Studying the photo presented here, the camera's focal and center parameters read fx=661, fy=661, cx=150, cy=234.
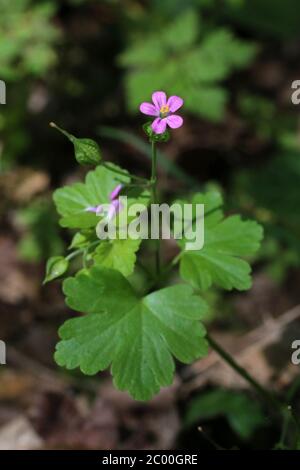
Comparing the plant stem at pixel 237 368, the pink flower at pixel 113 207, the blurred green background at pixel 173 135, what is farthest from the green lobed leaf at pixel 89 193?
the blurred green background at pixel 173 135

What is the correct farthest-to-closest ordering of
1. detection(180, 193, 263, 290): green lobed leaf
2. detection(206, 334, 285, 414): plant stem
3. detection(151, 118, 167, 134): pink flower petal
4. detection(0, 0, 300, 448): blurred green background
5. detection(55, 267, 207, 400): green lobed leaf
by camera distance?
1. detection(0, 0, 300, 448): blurred green background
2. detection(206, 334, 285, 414): plant stem
3. detection(180, 193, 263, 290): green lobed leaf
4. detection(55, 267, 207, 400): green lobed leaf
5. detection(151, 118, 167, 134): pink flower petal

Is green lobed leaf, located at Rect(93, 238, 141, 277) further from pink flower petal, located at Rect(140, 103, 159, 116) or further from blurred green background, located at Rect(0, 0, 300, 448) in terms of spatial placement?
blurred green background, located at Rect(0, 0, 300, 448)

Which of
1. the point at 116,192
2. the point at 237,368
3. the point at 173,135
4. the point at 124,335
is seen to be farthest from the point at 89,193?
the point at 173,135

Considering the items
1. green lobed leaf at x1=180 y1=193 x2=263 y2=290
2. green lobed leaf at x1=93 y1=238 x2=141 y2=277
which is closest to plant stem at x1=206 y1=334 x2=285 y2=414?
green lobed leaf at x1=180 y1=193 x2=263 y2=290

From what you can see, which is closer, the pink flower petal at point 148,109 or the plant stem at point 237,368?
the pink flower petal at point 148,109

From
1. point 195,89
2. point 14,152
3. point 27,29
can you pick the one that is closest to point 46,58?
point 27,29

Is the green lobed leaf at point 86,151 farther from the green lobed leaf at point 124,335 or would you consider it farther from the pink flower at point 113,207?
the green lobed leaf at point 124,335

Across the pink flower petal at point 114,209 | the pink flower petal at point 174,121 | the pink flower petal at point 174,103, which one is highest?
the pink flower petal at point 174,103

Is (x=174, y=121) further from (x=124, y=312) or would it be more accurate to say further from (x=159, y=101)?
(x=124, y=312)
